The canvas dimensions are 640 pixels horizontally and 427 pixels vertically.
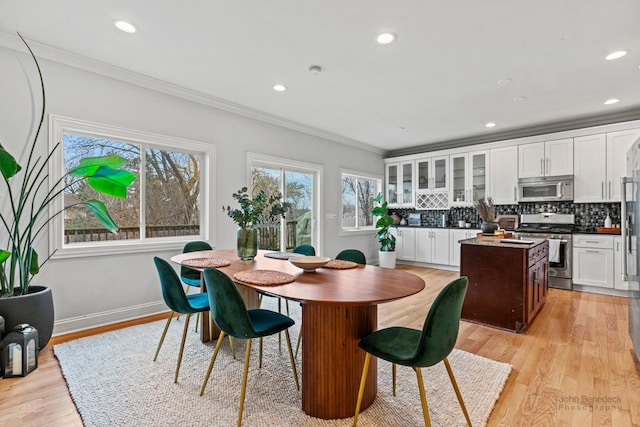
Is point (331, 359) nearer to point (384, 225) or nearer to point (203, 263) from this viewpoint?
point (203, 263)

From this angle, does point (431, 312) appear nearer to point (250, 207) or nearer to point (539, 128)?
point (250, 207)

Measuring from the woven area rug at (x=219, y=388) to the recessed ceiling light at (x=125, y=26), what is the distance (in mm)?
2634

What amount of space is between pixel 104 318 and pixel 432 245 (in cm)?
549

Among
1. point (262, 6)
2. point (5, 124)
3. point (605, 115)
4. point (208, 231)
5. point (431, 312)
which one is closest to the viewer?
point (431, 312)

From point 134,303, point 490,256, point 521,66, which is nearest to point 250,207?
point 134,303

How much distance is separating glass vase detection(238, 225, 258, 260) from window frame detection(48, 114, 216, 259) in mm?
1408

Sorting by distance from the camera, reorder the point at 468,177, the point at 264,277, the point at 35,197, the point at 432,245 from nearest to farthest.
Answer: the point at 264,277
the point at 35,197
the point at 468,177
the point at 432,245

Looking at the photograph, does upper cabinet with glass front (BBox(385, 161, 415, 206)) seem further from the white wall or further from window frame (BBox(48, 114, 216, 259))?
window frame (BBox(48, 114, 216, 259))

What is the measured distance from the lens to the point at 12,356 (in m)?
2.20

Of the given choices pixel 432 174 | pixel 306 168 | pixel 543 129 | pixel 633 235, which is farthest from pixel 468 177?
pixel 633 235

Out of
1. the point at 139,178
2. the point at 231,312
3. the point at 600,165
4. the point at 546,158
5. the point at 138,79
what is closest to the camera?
the point at 231,312

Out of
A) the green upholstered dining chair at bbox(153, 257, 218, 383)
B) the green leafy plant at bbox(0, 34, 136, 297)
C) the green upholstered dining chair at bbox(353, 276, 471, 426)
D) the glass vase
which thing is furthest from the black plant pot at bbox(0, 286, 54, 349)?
the green upholstered dining chair at bbox(353, 276, 471, 426)

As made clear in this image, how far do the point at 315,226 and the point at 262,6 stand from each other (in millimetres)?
3775

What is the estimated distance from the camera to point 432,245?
6.26 m
